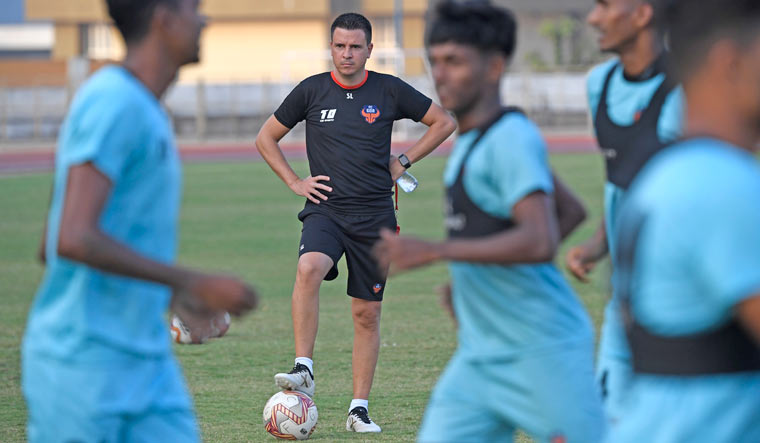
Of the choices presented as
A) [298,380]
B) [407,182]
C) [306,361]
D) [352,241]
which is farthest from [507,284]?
[407,182]

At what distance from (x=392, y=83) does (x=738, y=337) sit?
6.10m

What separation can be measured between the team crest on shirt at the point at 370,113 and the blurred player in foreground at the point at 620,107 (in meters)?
3.08

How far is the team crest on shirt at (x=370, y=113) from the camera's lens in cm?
859

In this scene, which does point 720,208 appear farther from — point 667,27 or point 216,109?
point 216,109

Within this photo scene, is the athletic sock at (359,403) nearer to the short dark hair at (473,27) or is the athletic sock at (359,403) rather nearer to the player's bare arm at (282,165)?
the player's bare arm at (282,165)

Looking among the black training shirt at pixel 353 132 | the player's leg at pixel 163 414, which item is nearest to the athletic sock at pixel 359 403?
the black training shirt at pixel 353 132

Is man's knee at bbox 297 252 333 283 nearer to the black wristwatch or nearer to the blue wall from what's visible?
the black wristwatch

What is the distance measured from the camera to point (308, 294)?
314 inches

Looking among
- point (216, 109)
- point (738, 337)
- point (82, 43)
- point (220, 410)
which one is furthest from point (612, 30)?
point (82, 43)

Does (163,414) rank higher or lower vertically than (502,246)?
lower

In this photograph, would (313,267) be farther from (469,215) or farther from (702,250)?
(702,250)

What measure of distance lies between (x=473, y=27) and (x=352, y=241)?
169 inches

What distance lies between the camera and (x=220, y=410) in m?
8.21

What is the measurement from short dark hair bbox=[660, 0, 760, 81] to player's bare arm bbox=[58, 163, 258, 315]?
1.48m
